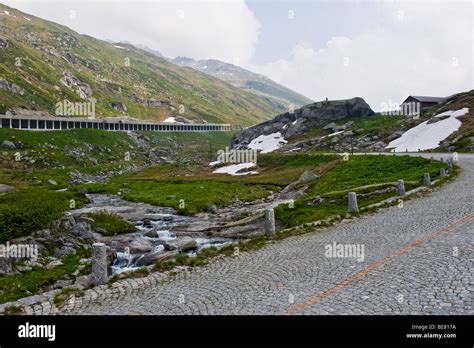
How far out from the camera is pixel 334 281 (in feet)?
48.7

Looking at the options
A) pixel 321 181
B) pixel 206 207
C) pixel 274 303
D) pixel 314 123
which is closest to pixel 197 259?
pixel 274 303

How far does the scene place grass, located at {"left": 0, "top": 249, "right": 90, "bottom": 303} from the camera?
1889cm

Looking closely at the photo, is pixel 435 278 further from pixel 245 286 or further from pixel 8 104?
pixel 8 104

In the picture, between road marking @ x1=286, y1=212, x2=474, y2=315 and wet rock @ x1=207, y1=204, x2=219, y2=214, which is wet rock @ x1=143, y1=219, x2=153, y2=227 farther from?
road marking @ x1=286, y1=212, x2=474, y2=315

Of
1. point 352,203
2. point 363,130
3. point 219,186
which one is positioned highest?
point 363,130

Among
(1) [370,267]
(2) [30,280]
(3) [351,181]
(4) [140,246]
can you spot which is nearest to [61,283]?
(2) [30,280]

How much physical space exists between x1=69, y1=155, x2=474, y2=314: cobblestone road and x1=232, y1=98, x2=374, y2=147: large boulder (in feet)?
386

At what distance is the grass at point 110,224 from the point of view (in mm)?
36219

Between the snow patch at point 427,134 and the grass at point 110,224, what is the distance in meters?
64.4

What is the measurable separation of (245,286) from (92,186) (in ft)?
215

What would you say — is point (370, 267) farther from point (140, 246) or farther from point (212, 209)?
point (212, 209)

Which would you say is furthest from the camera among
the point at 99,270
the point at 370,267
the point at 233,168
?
the point at 233,168

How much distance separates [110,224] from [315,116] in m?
116

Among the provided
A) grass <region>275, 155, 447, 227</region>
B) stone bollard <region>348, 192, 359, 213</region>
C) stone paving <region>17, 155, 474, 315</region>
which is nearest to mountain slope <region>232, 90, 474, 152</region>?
grass <region>275, 155, 447, 227</region>
